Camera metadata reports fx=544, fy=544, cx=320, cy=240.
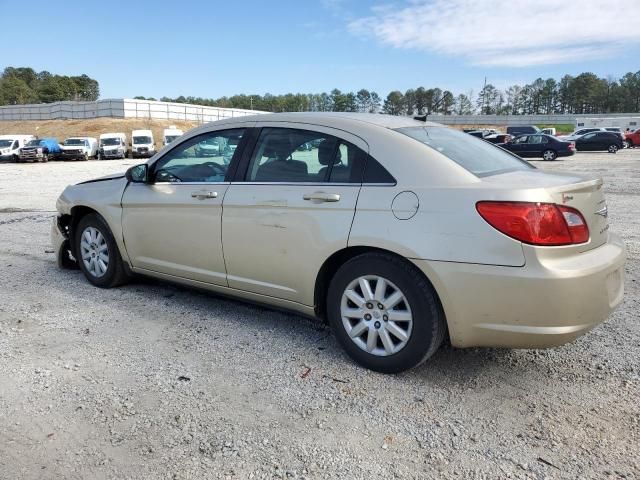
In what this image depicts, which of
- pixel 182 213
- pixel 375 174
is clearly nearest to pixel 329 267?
pixel 375 174

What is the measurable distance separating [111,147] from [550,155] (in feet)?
99.1

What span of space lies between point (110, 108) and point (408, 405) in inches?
3061

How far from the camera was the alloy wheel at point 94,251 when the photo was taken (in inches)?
206

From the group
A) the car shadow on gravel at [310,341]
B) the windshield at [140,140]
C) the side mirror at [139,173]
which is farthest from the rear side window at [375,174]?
the windshield at [140,140]

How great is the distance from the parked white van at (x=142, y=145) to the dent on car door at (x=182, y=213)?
3775 centimetres

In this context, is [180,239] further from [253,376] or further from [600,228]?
[600,228]

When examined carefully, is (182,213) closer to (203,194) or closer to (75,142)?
(203,194)

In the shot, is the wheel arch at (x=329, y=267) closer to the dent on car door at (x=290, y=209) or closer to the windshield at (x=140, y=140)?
the dent on car door at (x=290, y=209)

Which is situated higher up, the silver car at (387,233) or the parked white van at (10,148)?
the parked white van at (10,148)

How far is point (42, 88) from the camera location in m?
115

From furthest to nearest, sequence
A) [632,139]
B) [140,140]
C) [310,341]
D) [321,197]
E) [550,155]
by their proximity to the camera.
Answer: [632,139]
[140,140]
[550,155]
[310,341]
[321,197]

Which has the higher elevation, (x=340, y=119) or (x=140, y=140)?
(x=140, y=140)

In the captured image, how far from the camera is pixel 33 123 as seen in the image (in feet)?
246

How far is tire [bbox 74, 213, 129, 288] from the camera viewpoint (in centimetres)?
512
